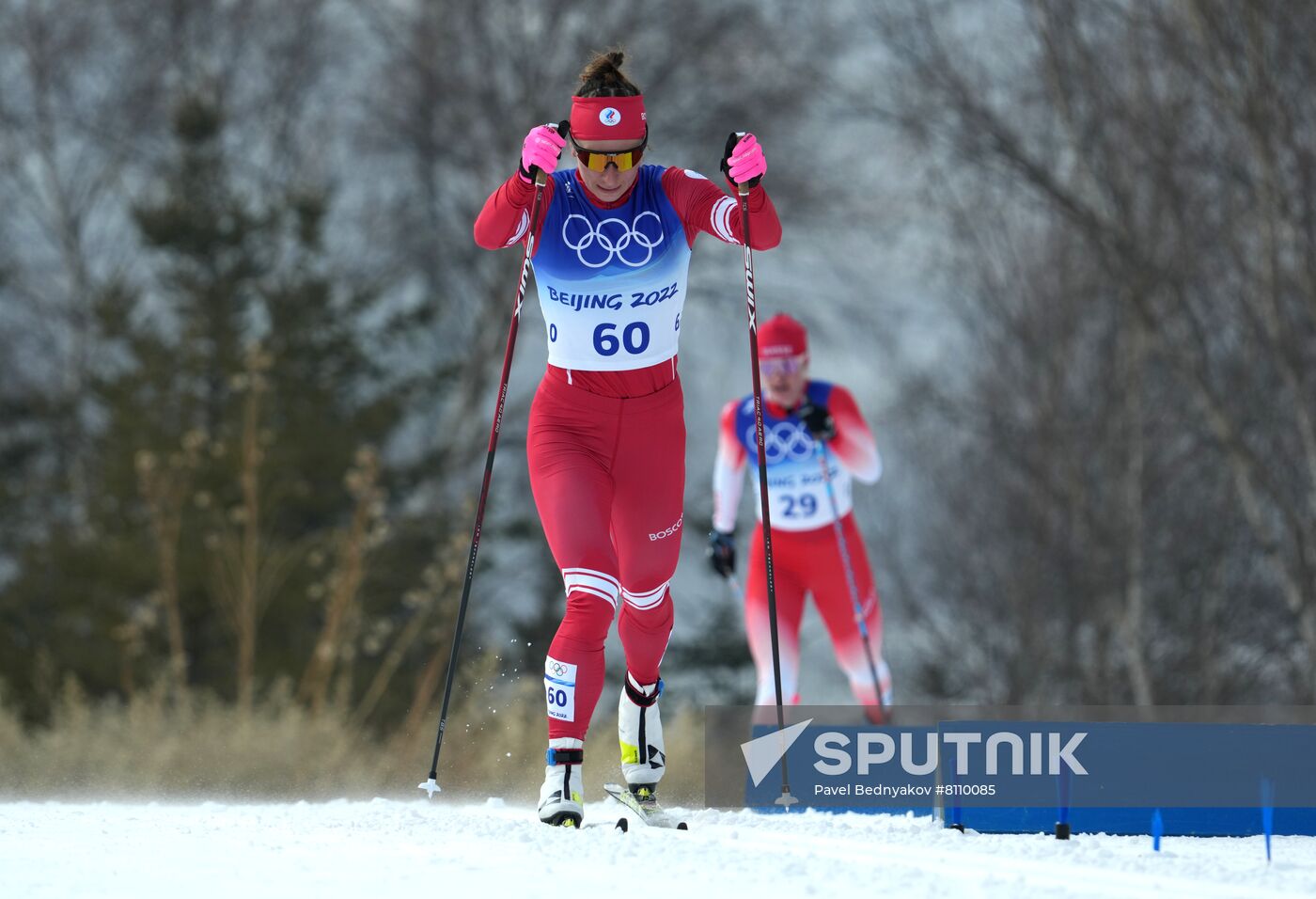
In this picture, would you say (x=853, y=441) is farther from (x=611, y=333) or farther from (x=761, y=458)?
(x=611, y=333)

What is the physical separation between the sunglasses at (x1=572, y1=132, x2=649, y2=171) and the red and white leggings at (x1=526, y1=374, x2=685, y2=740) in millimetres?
707

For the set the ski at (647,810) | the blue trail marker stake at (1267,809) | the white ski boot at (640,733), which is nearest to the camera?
the blue trail marker stake at (1267,809)

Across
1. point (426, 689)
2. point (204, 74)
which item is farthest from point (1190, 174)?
point (204, 74)

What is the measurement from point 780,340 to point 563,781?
3413 mm

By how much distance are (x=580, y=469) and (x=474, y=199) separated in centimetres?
1478

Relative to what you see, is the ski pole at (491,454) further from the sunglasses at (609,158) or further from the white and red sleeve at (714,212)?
the white and red sleeve at (714,212)

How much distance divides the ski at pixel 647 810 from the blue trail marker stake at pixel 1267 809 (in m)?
1.72

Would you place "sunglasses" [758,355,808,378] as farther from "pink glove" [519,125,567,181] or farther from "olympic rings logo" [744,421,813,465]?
"pink glove" [519,125,567,181]

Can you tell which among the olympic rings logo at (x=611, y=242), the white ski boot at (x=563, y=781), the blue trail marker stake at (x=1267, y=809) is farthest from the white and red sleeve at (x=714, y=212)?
the blue trail marker stake at (x=1267, y=809)

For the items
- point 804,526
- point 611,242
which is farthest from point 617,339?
point 804,526

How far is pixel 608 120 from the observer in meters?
5.30

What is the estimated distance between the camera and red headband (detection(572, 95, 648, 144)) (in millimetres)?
5297

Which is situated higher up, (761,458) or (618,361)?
(618,361)

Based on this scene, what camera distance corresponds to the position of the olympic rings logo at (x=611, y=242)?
534cm
